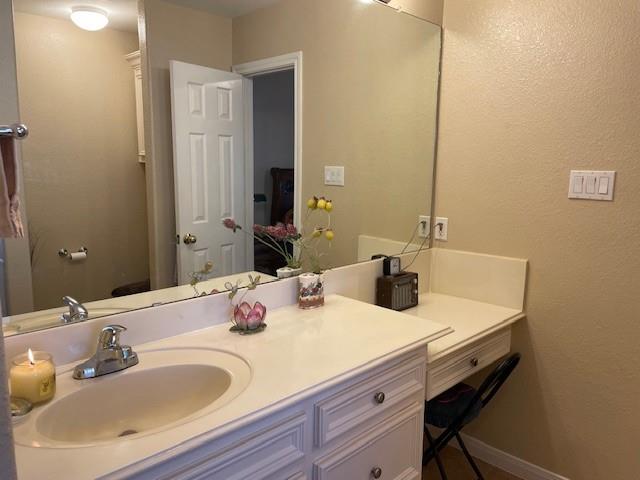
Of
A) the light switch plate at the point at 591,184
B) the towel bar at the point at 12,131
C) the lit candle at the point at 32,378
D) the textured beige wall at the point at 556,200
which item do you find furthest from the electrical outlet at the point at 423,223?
the towel bar at the point at 12,131

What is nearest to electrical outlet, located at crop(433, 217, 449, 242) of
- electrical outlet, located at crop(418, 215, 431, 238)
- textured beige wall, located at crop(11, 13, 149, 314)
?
electrical outlet, located at crop(418, 215, 431, 238)

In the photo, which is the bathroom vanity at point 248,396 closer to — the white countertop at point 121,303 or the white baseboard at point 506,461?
the white countertop at point 121,303

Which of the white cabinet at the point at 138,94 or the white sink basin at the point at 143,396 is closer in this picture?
the white sink basin at the point at 143,396

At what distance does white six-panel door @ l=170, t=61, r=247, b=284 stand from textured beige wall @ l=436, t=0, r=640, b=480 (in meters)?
1.05

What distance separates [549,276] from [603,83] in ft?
2.43

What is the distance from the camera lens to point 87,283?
4.00 feet

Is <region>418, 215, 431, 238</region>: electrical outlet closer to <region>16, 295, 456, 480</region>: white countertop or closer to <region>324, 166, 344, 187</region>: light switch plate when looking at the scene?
<region>324, 166, 344, 187</region>: light switch plate

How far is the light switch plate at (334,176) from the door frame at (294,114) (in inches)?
4.9

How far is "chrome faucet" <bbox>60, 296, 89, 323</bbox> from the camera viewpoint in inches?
45.7

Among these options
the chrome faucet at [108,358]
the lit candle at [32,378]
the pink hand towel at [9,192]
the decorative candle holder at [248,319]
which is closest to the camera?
the pink hand towel at [9,192]

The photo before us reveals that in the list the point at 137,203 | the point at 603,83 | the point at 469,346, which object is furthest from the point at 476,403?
the point at 137,203

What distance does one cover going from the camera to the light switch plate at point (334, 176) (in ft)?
6.30

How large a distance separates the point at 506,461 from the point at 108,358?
1.79 meters

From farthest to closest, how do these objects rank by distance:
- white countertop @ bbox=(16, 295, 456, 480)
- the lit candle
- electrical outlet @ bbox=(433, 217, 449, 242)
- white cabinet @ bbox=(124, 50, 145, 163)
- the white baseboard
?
electrical outlet @ bbox=(433, 217, 449, 242) → the white baseboard → white cabinet @ bbox=(124, 50, 145, 163) → the lit candle → white countertop @ bbox=(16, 295, 456, 480)
